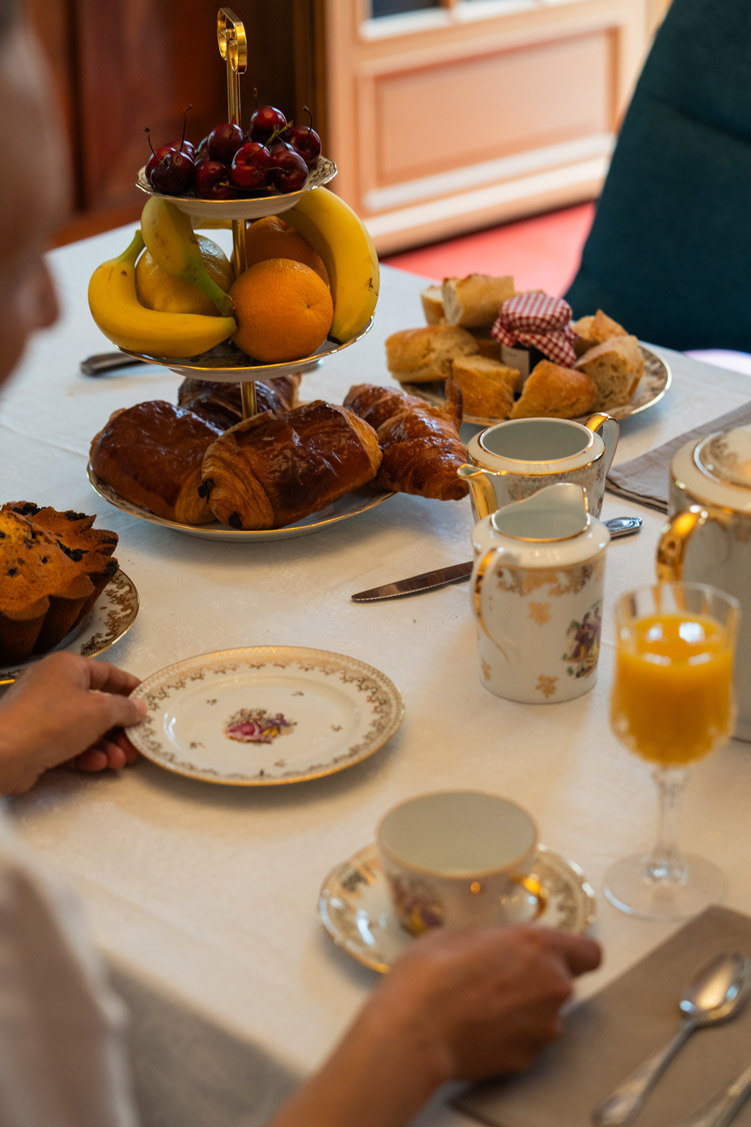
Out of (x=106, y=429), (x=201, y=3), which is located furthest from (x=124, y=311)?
(x=201, y=3)

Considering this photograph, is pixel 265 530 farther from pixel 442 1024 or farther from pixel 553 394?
pixel 442 1024

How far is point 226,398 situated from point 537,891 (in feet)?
2.49

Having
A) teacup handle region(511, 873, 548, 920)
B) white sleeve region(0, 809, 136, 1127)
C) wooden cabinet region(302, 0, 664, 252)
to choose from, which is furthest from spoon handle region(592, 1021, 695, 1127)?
wooden cabinet region(302, 0, 664, 252)

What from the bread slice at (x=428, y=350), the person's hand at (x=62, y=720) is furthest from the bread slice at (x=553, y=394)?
the person's hand at (x=62, y=720)

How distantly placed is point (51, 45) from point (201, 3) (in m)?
0.58

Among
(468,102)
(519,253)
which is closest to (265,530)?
(519,253)

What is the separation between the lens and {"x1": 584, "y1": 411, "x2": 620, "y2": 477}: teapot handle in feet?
3.95

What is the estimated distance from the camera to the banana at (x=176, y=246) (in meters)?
1.19

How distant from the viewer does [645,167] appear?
2.23 meters

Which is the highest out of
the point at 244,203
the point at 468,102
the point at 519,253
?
the point at 244,203

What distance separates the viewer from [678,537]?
871mm

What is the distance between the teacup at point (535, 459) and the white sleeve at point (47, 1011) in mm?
619

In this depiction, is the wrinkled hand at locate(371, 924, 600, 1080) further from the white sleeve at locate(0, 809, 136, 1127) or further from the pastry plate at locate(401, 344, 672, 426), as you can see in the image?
the pastry plate at locate(401, 344, 672, 426)

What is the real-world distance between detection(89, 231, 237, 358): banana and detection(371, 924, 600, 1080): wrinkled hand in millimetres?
686
